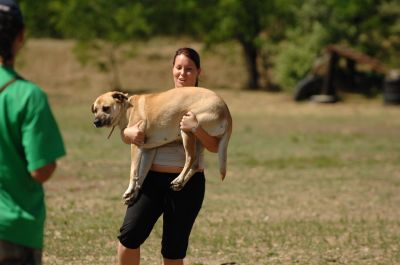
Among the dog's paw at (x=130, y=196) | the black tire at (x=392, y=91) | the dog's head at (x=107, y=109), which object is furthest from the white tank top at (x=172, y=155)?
the black tire at (x=392, y=91)

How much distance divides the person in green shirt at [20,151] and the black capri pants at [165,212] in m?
1.53

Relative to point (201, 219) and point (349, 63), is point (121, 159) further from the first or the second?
point (349, 63)

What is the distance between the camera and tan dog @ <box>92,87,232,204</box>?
206 inches

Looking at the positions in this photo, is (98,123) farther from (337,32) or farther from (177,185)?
(337,32)

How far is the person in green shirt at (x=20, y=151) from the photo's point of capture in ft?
11.6

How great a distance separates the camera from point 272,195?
467 inches

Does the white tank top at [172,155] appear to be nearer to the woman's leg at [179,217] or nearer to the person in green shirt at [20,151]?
the woman's leg at [179,217]

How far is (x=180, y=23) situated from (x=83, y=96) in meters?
8.34

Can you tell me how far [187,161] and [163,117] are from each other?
1.07 ft

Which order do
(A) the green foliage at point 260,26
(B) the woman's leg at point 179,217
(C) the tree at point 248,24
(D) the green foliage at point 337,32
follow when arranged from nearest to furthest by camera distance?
(B) the woman's leg at point 179,217 → (D) the green foliage at point 337,32 → (A) the green foliage at point 260,26 → (C) the tree at point 248,24

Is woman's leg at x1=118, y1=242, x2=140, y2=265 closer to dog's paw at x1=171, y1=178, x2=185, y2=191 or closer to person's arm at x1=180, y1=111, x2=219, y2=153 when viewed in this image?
dog's paw at x1=171, y1=178, x2=185, y2=191

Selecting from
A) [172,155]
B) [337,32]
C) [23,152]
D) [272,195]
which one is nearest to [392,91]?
[337,32]

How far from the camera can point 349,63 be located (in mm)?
33656

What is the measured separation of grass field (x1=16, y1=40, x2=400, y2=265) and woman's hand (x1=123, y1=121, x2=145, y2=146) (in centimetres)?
263
